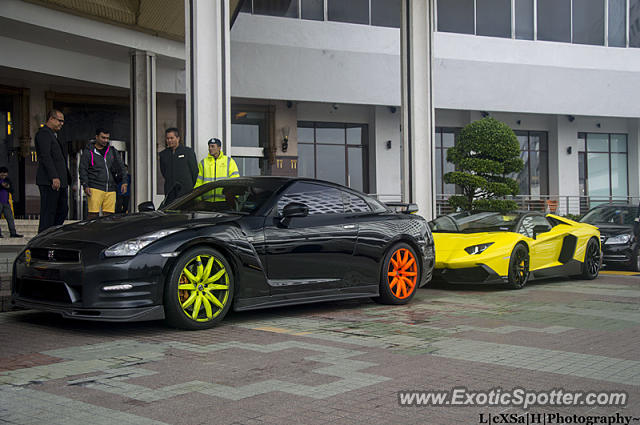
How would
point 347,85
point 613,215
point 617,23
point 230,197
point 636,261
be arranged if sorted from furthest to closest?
point 617,23
point 347,85
point 613,215
point 636,261
point 230,197

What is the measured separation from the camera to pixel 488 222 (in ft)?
35.5

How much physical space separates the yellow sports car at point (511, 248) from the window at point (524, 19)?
17.3 meters

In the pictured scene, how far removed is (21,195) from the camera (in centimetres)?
2062

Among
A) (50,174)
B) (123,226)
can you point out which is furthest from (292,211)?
(50,174)

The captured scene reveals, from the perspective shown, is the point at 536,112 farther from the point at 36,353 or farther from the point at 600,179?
the point at 36,353

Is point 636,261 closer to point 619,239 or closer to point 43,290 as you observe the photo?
point 619,239

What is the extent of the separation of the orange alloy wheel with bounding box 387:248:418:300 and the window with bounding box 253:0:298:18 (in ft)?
53.4

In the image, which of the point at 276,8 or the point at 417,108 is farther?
the point at 276,8

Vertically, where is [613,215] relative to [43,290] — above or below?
above

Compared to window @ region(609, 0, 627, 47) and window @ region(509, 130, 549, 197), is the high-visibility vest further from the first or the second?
window @ region(609, 0, 627, 47)

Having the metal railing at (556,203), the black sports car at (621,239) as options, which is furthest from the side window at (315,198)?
the metal railing at (556,203)

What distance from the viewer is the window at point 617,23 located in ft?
94.0

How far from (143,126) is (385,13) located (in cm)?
1025

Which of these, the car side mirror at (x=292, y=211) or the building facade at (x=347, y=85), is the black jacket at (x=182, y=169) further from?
the building facade at (x=347, y=85)
